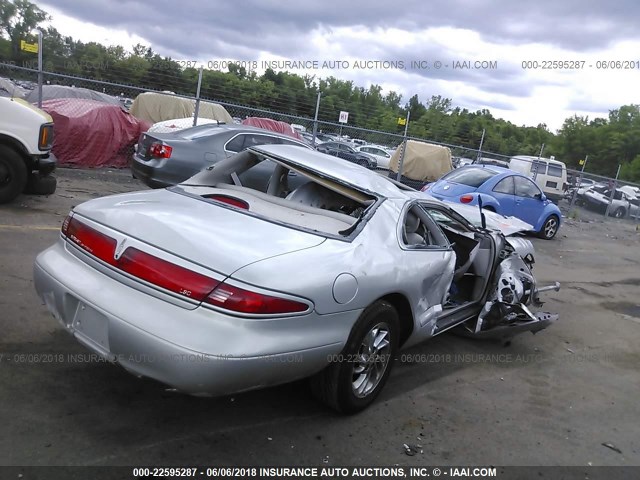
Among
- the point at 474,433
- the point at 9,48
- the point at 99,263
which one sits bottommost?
the point at 474,433

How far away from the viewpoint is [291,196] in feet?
13.7

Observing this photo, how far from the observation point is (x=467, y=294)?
16.3 ft

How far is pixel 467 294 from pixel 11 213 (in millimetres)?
5865

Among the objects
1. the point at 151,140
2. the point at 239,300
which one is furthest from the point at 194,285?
the point at 151,140

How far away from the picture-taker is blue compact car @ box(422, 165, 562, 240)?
11039 mm

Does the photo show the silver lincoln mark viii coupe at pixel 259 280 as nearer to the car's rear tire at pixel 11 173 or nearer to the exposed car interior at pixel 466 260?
the exposed car interior at pixel 466 260

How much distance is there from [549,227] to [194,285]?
12.0 meters

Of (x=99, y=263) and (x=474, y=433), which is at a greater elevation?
(x=99, y=263)

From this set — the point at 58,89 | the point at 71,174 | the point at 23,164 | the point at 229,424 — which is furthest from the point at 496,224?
the point at 58,89

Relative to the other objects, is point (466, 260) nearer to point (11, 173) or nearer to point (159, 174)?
point (159, 174)

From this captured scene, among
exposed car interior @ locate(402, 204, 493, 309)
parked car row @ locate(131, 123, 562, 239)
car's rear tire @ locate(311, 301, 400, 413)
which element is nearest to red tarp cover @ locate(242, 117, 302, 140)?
parked car row @ locate(131, 123, 562, 239)

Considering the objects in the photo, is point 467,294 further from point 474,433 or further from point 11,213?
point 11,213

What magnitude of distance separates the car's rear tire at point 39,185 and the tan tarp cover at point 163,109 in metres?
11.4

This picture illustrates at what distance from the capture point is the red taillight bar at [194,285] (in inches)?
104
